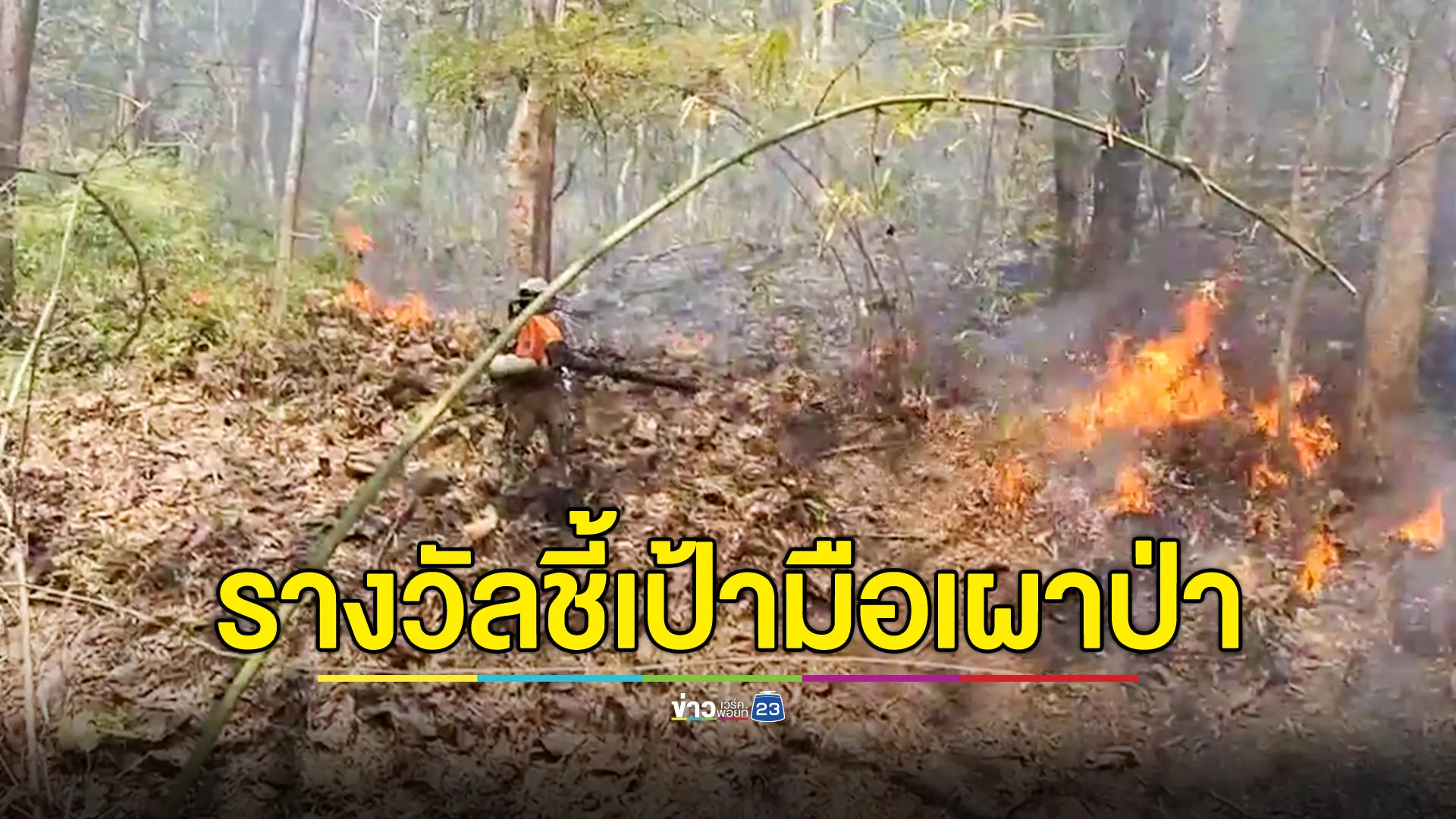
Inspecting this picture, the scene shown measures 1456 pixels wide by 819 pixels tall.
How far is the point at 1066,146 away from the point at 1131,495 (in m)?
0.37

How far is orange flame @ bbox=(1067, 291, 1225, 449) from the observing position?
1.39 metres

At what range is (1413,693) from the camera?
1400 millimetres

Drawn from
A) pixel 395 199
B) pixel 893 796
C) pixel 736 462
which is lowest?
pixel 893 796

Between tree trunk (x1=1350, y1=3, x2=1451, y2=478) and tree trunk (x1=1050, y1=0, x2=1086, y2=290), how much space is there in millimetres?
304

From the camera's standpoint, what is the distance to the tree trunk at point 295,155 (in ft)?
4.56

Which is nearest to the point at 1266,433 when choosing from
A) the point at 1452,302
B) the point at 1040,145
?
the point at 1452,302

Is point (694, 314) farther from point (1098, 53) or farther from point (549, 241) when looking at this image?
point (1098, 53)

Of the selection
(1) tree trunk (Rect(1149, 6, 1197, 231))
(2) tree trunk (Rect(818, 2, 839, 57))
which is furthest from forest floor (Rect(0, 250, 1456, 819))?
(2) tree trunk (Rect(818, 2, 839, 57))

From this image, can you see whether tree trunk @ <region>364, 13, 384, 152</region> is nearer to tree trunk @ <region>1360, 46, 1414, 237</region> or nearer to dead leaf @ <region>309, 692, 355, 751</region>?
dead leaf @ <region>309, 692, 355, 751</region>

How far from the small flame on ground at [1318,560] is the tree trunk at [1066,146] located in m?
0.36

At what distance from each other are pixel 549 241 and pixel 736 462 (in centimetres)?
30

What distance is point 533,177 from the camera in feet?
4.63

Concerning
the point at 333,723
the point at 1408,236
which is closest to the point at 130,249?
the point at 333,723

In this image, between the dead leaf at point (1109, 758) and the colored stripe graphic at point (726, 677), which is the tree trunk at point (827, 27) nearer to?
the colored stripe graphic at point (726, 677)
